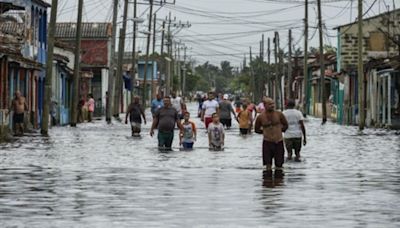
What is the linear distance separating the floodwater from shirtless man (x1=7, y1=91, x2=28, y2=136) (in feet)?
27.0

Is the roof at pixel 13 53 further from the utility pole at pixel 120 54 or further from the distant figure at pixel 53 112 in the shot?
the utility pole at pixel 120 54

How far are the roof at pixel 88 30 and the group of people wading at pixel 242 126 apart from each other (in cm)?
4652

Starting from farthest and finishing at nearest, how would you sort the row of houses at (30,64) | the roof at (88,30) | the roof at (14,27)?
the roof at (88,30)
the roof at (14,27)
the row of houses at (30,64)

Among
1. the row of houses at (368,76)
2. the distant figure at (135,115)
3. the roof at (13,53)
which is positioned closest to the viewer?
the roof at (13,53)

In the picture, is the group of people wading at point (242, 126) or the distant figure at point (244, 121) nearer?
the group of people wading at point (242, 126)

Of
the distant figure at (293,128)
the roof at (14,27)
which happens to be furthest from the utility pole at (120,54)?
the distant figure at (293,128)

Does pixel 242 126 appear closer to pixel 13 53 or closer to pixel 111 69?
pixel 13 53

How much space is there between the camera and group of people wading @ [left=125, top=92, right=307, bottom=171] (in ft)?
74.0

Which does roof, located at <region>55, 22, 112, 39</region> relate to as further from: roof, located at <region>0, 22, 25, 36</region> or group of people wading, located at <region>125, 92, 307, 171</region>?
group of people wading, located at <region>125, 92, 307, 171</region>

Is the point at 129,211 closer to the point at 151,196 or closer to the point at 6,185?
the point at 151,196

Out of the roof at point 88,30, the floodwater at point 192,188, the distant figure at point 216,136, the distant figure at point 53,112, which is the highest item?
the roof at point 88,30

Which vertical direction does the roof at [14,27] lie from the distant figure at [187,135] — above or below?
above

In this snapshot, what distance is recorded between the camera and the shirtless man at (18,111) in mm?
→ 40219

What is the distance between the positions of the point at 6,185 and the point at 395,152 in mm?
14195
